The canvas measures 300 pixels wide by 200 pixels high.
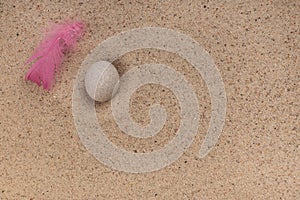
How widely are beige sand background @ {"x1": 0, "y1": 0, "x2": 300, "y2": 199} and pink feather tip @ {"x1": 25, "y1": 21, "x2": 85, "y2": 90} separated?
2 centimetres

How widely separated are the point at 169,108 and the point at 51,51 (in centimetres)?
34

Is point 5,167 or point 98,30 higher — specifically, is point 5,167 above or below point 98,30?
below

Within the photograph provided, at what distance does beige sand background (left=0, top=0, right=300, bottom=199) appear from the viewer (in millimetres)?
1056

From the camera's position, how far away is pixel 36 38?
1.09m

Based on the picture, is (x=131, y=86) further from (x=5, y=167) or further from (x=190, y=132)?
(x=5, y=167)

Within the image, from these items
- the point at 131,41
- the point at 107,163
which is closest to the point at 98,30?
the point at 131,41

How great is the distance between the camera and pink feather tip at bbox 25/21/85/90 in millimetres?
1061

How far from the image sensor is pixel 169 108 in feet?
3.51

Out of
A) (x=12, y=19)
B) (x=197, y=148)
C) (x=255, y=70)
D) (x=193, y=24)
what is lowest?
(x=197, y=148)

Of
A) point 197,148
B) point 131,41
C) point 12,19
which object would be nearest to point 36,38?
point 12,19

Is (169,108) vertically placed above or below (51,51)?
below

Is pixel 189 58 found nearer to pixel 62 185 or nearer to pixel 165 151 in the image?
pixel 165 151

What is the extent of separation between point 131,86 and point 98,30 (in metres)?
0.17

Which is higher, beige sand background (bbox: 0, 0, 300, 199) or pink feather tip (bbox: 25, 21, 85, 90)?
pink feather tip (bbox: 25, 21, 85, 90)
